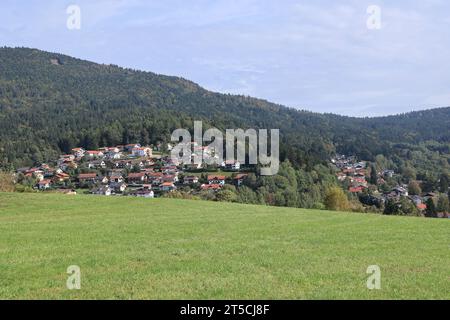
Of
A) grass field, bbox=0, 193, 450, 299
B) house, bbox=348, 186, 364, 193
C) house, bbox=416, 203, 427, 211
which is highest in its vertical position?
grass field, bbox=0, 193, 450, 299

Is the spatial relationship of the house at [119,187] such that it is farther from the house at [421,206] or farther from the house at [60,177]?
the house at [421,206]

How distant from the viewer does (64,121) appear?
18850cm

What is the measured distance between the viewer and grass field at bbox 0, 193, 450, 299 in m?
11.8

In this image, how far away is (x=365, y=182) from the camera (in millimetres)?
150500

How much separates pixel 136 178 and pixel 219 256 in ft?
358

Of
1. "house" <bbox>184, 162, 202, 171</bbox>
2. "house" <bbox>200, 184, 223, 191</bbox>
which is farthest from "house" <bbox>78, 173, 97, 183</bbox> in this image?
"house" <bbox>200, 184, 223, 191</bbox>

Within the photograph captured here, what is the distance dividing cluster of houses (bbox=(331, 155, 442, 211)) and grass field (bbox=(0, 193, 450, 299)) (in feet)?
288

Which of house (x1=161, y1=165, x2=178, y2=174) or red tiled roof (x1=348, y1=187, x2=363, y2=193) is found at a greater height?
house (x1=161, y1=165, x2=178, y2=174)

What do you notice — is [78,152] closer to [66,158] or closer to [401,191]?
[66,158]

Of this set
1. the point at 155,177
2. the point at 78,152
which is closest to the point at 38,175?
the point at 155,177

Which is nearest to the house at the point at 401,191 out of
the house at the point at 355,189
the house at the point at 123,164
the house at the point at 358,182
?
the house at the point at 358,182

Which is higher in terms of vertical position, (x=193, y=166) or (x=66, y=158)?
(x=66, y=158)

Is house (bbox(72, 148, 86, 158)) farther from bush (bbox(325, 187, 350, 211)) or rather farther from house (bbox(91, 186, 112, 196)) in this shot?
bush (bbox(325, 187, 350, 211))

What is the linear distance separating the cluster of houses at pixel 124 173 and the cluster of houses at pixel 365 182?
34280mm
